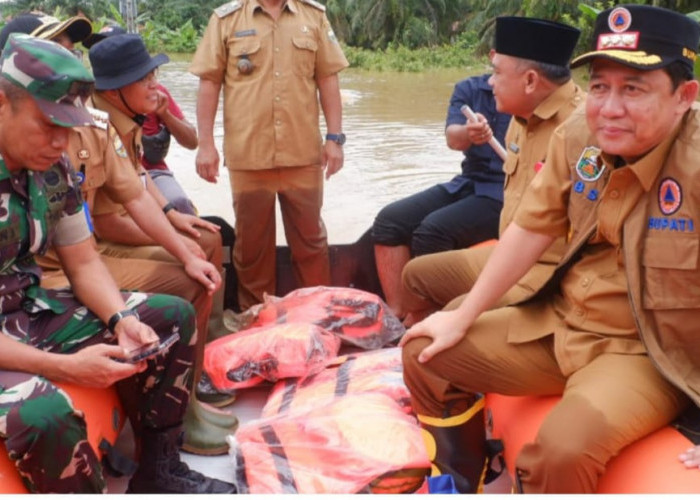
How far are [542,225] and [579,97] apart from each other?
983mm

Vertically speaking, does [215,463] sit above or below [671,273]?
below

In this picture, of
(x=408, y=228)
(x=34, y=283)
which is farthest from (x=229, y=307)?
(x=34, y=283)

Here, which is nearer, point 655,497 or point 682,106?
point 655,497

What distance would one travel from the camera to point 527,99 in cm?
304

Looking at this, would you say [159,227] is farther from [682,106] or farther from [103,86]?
[682,106]

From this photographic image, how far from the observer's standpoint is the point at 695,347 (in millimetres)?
2043

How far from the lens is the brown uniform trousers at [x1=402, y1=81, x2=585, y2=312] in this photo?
2900 millimetres

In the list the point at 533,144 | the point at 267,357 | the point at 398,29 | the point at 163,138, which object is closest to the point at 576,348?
the point at 533,144

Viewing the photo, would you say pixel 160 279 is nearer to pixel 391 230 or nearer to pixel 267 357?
pixel 267 357

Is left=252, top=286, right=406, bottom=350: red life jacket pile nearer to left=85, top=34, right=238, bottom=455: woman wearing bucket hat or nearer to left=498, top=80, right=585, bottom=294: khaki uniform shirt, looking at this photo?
left=85, top=34, right=238, bottom=455: woman wearing bucket hat

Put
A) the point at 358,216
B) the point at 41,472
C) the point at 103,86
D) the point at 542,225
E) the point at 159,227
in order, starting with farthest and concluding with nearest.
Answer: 1. the point at 358,216
2. the point at 103,86
3. the point at 159,227
4. the point at 542,225
5. the point at 41,472

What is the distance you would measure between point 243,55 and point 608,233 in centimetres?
237

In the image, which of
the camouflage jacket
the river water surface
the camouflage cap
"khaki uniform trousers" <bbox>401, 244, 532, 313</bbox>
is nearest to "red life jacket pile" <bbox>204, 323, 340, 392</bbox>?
"khaki uniform trousers" <bbox>401, 244, 532, 313</bbox>

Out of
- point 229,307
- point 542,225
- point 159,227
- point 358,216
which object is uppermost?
point 542,225
